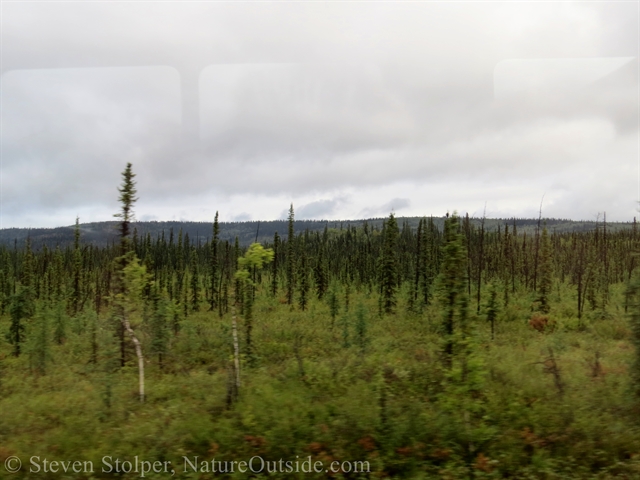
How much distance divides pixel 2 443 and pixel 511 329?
108ft

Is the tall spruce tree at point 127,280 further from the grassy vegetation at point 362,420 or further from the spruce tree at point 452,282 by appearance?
the spruce tree at point 452,282

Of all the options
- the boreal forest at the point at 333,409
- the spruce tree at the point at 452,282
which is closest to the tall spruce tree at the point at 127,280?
the boreal forest at the point at 333,409

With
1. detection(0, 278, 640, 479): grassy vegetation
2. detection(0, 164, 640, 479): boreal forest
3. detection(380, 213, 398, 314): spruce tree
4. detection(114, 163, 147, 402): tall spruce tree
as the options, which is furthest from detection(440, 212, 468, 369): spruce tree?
detection(380, 213, 398, 314): spruce tree

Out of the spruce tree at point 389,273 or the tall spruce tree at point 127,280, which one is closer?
the tall spruce tree at point 127,280

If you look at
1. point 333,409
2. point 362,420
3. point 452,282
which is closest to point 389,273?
point 452,282

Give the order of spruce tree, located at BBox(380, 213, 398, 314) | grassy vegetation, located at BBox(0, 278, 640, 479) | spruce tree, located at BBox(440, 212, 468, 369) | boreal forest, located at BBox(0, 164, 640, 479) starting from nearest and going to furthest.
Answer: boreal forest, located at BBox(0, 164, 640, 479), grassy vegetation, located at BBox(0, 278, 640, 479), spruce tree, located at BBox(440, 212, 468, 369), spruce tree, located at BBox(380, 213, 398, 314)

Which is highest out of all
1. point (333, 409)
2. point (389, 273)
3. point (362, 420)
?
point (389, 273)

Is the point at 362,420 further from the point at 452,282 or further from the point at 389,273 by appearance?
the point at 389,273

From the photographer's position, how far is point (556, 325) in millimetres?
31047

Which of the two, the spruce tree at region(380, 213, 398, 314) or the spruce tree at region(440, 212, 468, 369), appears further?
the spruce tree at region(380, 213, 398, 314)

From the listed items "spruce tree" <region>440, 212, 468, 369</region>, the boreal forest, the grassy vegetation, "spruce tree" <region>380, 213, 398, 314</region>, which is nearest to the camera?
the boreal forest

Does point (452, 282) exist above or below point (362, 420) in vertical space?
above

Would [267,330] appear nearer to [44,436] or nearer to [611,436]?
[44,436]

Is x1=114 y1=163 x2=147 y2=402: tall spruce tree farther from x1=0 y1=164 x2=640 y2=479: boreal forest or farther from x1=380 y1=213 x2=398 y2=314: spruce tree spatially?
x1=380 y1=213 x2=398 y2=314: spruce tree
